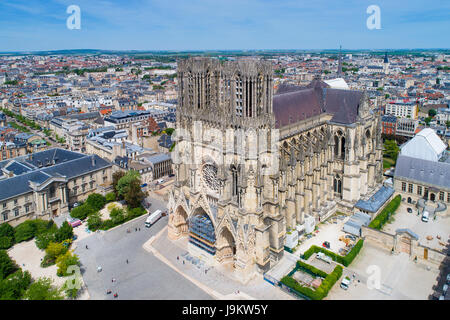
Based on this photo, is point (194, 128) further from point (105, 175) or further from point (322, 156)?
point (105, 175)

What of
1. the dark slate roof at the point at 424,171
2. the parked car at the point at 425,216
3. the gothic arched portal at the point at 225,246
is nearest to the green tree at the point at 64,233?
the gothic arched portal at the point at 225,246

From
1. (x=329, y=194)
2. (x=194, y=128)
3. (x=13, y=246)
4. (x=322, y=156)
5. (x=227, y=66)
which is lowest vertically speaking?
(x=13, y=246)

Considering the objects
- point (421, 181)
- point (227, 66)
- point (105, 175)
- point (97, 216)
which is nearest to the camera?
point (227, 66)

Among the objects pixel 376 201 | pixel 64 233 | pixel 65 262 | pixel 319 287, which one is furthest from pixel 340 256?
pixel 64 233

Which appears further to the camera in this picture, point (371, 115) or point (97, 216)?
point (371, 115)

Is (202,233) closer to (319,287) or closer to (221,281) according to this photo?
(221,281)

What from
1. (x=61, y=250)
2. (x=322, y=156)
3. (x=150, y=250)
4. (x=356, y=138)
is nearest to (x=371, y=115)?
(x=356, y=138)
